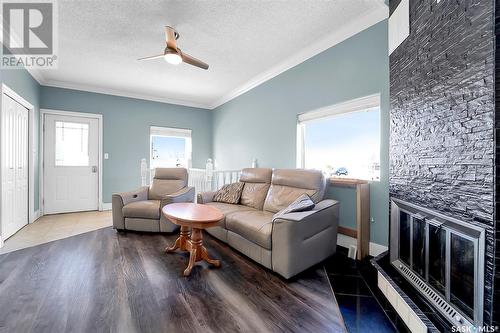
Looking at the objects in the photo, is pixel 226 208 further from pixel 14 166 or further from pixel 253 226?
pixel 14 166

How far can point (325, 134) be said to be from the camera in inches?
125

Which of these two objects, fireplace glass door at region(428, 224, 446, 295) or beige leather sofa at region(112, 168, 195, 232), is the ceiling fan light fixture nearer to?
beige leather sofa at region(112, 168, 195, 232)

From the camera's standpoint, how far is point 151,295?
1.76 metres

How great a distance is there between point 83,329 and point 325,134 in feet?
10.3

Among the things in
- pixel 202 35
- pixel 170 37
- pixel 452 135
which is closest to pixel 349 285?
pixel 452 135

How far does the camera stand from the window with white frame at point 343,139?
2578 millimetres

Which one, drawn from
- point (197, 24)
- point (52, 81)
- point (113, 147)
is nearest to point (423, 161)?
point (197, 24)

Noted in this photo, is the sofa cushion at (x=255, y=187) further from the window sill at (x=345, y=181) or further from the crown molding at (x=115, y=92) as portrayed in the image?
the crown molding at (x=115, y=92)

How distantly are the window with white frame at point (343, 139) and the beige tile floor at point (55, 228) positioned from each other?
11.8 ft

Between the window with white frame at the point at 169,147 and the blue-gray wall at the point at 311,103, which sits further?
the window with white frame at the point at 169,147

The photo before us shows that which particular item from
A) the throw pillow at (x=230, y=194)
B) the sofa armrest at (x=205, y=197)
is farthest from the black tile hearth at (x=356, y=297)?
the sofa armrest at (x=205, y=197)

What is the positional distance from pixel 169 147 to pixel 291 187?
13.2 feet

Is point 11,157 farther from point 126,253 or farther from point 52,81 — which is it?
point 126,253

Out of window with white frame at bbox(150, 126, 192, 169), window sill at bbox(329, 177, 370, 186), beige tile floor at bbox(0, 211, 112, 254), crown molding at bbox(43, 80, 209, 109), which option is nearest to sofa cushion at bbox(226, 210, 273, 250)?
window sill at bbox(329, 177, 370, 186)
